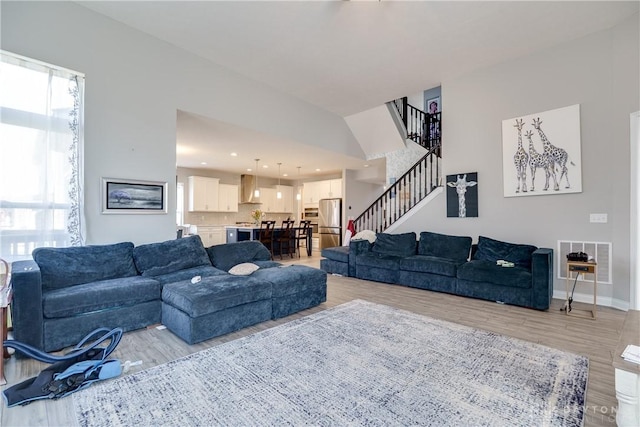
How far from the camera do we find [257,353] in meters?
2.43

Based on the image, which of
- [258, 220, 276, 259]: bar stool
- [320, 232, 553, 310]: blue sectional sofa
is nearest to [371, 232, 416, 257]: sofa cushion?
[320, 232, 553, 310]: blue sectional sofa

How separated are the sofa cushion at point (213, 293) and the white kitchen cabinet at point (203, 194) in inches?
243

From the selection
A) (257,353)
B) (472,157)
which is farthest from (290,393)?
(472,157)

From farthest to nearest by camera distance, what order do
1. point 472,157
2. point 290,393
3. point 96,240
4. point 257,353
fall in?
point 472,157
point 96,240
point 257,353
point 290,393

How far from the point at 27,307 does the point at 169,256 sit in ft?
4.58

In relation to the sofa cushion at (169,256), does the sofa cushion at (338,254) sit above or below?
below

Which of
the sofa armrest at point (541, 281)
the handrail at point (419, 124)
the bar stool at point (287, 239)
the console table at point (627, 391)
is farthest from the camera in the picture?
Result: the bar stool at point (287, 239)

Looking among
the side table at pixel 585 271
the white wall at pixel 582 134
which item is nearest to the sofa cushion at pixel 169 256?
the white wall at pixel 582 134

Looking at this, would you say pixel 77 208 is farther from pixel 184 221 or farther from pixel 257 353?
pixel 184 221

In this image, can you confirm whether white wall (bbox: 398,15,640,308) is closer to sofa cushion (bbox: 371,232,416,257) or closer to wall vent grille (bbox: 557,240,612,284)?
wall vent grille (bbox: 557,240,612,284)

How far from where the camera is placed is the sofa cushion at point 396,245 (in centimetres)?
528

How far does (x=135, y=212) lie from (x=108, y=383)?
2.39 meters

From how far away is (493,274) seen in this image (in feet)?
A: 12.9

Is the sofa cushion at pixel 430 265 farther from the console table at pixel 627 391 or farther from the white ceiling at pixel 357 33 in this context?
the white ceiling at pixel 357 33
